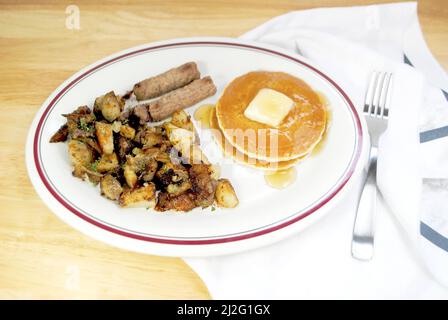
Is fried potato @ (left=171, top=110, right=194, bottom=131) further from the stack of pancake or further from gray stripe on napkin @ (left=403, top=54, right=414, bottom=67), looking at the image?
gray stripe on napkin @ (left=403, top=54, right=414, bottom=67)

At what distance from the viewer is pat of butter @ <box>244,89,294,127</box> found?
92.4 inches

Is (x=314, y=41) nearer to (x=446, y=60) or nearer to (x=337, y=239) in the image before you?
(x=446, y=60)

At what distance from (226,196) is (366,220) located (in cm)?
59

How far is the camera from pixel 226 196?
1.99 metres

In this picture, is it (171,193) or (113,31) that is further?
(113,31)

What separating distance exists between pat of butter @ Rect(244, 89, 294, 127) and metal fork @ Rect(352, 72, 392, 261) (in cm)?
41

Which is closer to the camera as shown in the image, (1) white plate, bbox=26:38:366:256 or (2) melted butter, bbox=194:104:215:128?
(1) white plate, bbox=26:38:366:256

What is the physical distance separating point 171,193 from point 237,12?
1.68m

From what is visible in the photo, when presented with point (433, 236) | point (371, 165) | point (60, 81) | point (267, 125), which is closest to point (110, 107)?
point (60, 81)

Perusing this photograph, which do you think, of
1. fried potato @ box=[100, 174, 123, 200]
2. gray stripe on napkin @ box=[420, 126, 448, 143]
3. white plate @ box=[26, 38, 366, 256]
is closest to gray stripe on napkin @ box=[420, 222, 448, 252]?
white plate @ box=[26, 38, 366, 256]

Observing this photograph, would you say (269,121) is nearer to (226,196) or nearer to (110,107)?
(226,196)
